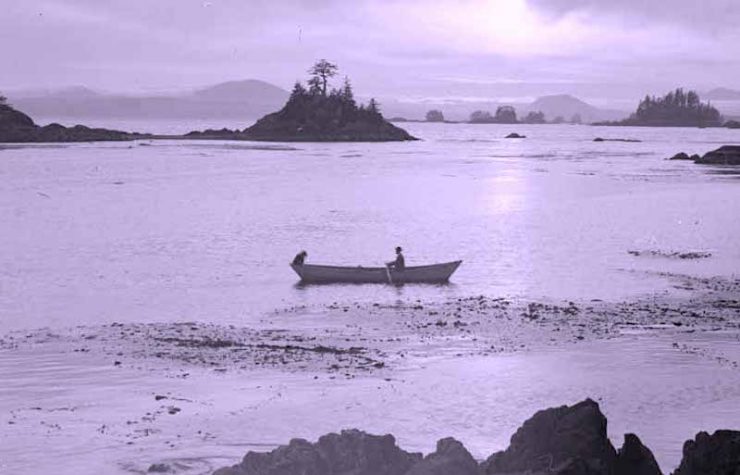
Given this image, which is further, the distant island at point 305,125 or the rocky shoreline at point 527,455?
the distant island at point 305,125

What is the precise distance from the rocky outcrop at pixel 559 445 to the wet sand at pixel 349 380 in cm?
319

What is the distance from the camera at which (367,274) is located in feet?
101

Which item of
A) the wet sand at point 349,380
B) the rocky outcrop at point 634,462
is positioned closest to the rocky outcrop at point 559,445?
the rocky outcrop at point 634,462

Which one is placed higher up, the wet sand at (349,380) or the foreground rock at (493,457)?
the foreground rock at (493,457)

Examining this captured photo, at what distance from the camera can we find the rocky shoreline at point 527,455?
37.2ft

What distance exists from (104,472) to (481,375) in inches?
318

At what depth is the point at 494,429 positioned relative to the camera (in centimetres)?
1609

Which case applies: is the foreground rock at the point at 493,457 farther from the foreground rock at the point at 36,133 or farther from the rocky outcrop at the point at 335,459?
the foreground rock at the point at 36,133

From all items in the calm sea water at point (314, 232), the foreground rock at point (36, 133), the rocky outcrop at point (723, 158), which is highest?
the foreground rock at point (36, 133)

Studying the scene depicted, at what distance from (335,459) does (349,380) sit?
6711 millimetres

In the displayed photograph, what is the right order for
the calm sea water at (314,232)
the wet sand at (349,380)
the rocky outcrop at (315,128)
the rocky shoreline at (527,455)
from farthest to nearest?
the rocky outcrop at (315,128)
the calm sea water at (314,232)
the wet sand at (349,380)
the rocky shoreline at (527,455)

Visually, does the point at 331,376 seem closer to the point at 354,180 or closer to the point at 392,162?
the point at 354,180

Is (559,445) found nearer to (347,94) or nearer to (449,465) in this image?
(449,465)

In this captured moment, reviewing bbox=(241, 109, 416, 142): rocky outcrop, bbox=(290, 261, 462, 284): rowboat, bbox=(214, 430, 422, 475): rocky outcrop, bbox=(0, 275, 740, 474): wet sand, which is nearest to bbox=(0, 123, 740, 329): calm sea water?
bbox=(290, 261, 462, 284): rowboat
